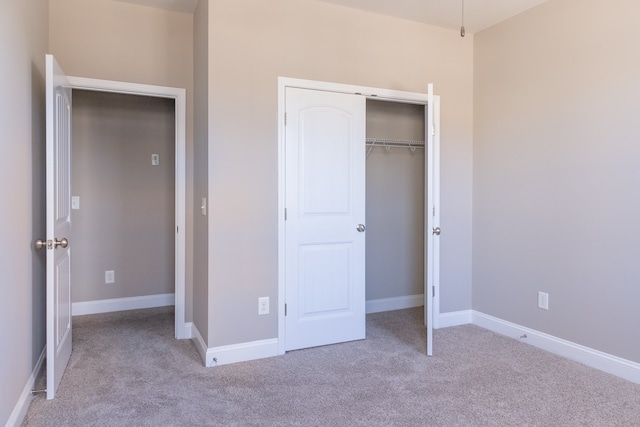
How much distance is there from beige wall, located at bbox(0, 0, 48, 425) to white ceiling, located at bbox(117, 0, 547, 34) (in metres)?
0.96

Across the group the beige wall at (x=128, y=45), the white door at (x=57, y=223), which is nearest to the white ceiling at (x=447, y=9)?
the beige wall at (x=128, y=45)

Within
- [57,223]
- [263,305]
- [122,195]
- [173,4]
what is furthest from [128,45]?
[263,305]

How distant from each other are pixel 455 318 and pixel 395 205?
1.25 m

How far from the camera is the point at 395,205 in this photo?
14.0 feet

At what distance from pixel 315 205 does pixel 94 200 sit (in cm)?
242

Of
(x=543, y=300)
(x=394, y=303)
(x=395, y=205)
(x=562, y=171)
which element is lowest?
(x=394, y=303)

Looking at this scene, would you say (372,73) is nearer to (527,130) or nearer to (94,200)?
(527,130)

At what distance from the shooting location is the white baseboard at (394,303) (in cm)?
415

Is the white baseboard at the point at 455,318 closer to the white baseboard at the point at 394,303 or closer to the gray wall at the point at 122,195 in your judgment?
the white baseboard at the point at 394,303

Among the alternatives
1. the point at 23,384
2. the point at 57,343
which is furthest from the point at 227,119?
the point at 23,384

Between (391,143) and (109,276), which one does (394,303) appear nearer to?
(391,143)

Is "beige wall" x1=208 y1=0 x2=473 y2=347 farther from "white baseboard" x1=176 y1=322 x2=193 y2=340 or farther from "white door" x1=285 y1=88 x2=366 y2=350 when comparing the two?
"white baseboard" x1=176 y1=322 x2=193 y2=340

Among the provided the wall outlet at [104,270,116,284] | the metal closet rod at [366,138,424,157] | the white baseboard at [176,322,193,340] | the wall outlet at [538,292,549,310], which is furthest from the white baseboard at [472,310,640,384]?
the wall outlet at [104,270,116,284]

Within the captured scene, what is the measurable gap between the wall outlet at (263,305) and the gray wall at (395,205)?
56.4 inches
